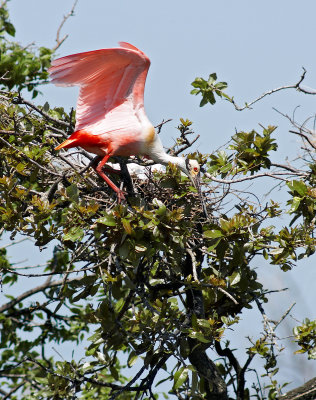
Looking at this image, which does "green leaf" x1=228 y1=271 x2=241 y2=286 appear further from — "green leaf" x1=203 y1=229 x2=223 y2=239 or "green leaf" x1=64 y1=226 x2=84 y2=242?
"green leaf" x1=64 y1=226 x2=84 y2=242

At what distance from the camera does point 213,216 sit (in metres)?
5.02

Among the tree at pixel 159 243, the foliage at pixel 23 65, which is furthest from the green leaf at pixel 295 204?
the foliage at pixel 23 65

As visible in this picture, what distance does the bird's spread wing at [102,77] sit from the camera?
16.6ft

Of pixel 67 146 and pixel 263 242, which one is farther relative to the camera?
pixel 67 146

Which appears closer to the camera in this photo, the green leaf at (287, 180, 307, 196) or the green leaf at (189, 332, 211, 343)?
the green leaf at (189, 332, 211, 343)

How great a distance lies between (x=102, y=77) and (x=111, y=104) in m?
0.24

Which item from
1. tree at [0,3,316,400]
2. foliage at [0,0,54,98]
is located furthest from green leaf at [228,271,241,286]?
foliage at [0,0,54,98]

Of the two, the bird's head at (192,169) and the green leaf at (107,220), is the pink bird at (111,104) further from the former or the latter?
the green leaf at (107,220)

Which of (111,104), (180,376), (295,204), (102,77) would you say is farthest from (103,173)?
(180,376)

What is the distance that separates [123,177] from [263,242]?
3.83ft

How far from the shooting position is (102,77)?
525 centimetres

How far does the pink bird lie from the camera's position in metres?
5.11

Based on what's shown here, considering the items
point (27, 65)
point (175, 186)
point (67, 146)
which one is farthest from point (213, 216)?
point (27, 65)

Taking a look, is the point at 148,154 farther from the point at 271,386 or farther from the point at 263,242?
the point at 271,386
